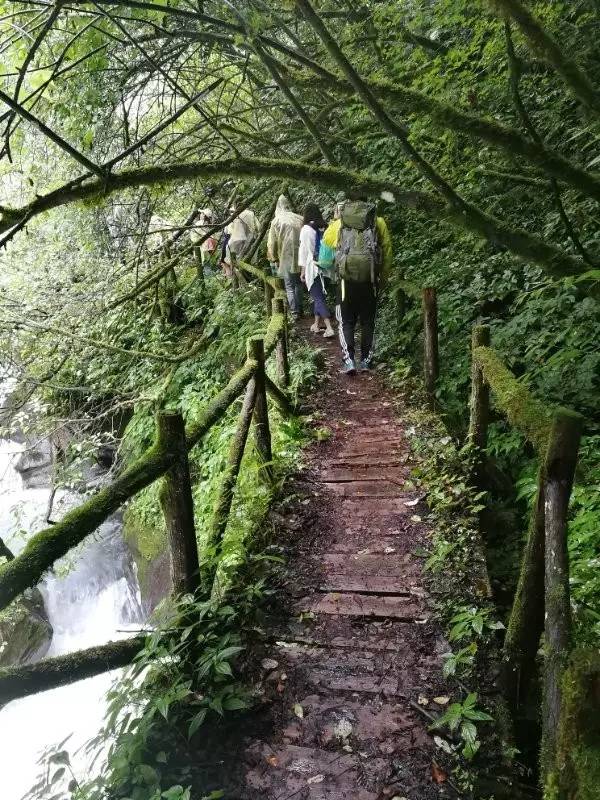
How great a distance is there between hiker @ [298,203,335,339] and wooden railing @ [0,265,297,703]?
4.34 meters

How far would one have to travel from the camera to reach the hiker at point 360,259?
21.5 feet

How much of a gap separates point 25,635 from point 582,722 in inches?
333

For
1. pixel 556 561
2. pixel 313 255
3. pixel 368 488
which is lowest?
pixel 368 488

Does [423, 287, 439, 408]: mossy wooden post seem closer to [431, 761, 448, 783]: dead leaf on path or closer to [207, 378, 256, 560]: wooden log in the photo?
[207, 378, 256, 560]: wooden log

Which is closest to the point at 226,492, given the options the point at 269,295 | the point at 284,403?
the point at 284,403

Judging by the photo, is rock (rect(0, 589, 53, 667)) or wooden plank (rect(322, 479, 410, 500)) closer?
wooden plank (rect(322, 479, 410, 500))

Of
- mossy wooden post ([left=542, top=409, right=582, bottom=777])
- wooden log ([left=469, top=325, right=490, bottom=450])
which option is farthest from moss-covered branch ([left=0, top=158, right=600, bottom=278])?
mossy wooden post ([left=542, top=409, right=582, bottom=777])

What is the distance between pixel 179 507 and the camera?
307 cm

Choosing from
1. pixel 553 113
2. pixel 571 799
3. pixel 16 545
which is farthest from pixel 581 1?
pixel 16 545

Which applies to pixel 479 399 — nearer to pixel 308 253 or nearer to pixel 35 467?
pixel 308 253

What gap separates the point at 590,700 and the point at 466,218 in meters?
2.77

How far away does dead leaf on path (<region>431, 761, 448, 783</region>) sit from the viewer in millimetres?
2391

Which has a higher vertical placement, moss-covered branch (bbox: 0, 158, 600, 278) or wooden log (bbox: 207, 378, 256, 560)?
moss-covered branch (bbox: 0, 158, 600, 278)

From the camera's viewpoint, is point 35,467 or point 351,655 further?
point 35,467
